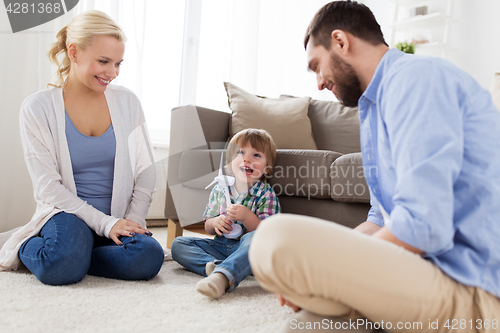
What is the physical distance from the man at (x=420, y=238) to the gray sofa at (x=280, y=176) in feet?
2.77

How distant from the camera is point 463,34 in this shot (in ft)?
10.3

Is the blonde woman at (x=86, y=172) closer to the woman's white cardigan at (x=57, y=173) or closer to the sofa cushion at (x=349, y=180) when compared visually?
the woman's white cardigan at (x=57, y=173)

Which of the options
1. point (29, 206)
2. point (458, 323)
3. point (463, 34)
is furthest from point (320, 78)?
point (463, 34)

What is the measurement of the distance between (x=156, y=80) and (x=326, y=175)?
1687 millimetres

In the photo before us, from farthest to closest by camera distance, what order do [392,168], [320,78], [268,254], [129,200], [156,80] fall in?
[156,80], [129,200], [320,78], [392,168], [268,254]

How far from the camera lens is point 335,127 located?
232cm

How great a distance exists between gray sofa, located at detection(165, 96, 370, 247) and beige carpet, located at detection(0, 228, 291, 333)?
53 cm

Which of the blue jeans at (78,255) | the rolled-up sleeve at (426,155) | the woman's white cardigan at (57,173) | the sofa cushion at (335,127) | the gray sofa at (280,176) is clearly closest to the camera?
the rolled-up sleeve at (426,155)

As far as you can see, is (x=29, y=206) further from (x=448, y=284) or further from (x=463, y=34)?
(x=463, y=34)

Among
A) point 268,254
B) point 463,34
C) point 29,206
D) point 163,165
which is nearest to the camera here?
point 268,254

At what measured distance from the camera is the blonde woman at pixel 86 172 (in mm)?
1181

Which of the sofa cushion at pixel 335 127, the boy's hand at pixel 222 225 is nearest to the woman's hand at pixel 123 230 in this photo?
the boy's hand at pixel 222 225

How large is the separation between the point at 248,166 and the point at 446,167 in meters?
1.02

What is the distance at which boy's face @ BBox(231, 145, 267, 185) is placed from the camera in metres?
1.54
